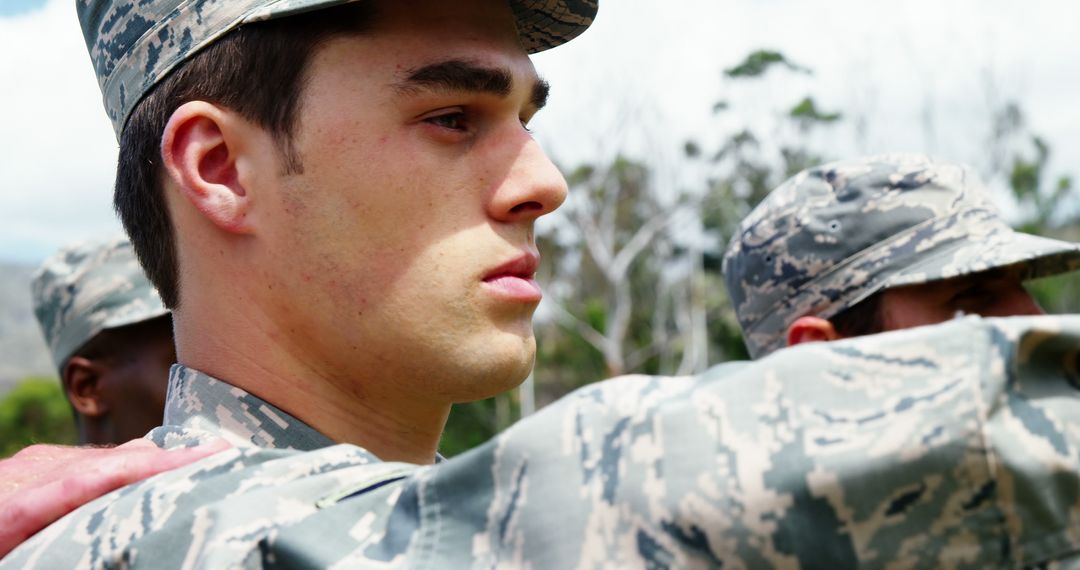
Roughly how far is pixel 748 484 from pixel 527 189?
99cm

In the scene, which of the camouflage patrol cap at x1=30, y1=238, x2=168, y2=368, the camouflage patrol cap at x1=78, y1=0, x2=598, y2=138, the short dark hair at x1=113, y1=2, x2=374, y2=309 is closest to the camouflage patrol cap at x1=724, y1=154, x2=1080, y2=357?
the camouflage patrol cap at x1=78, y1=0, x2=598, y2=138

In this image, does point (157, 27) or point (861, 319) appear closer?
point (157, 27)

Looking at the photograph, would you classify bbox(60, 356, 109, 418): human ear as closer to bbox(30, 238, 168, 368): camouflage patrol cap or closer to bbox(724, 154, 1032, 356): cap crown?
bbox(30, 238, 168, 368): camouflage patrol cap

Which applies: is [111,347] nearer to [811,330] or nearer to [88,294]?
[88,294]

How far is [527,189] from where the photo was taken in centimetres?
199

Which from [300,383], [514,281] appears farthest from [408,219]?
[300,383]

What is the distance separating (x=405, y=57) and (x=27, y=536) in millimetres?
958

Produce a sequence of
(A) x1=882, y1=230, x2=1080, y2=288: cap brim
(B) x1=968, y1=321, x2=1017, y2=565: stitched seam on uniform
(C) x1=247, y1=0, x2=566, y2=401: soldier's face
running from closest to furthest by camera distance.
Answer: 1. (B) x1=968, y1=321, x2=1017, y2=565: stitched seam on uniform
2. (C) x1=247, y1=0, x2=566, y2=401: soldier's face
3. (A) x1=882, y1=230, x2=1080, y2=288: cap brim

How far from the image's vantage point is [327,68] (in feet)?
6.54

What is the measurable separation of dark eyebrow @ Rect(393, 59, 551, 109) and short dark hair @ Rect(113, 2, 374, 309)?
0.43 ft

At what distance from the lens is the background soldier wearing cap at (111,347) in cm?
478

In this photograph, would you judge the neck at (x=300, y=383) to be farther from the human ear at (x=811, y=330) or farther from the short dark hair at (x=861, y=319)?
the short dark hair at (x=861, y=319)

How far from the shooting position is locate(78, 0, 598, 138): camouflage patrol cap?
2016 millimetres

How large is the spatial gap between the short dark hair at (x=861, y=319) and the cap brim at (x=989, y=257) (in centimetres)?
10
